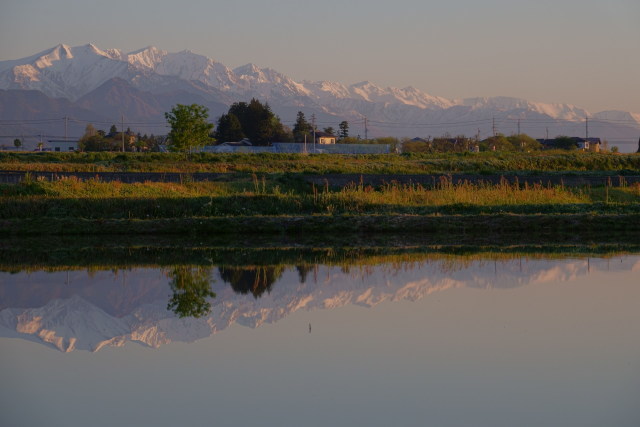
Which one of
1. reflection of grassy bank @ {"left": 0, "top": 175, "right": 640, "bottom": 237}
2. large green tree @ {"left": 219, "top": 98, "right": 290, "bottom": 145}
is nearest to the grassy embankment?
reflection of grassy bank @ {"left": 0, "top": 175, "right": 640, "bottom": 237}

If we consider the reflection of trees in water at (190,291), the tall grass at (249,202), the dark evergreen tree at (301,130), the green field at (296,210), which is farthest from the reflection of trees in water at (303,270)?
the dark evergreen tree at (301,130)

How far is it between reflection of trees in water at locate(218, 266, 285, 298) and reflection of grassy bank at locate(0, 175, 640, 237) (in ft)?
17.4

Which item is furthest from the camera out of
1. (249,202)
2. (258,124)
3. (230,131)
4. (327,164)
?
(258,124)

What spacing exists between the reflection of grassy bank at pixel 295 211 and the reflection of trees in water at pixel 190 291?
17.4 ft

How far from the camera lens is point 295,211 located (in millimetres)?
18703

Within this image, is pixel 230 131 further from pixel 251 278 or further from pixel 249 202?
pixel 251 278

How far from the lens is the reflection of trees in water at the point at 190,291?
29.2 feet

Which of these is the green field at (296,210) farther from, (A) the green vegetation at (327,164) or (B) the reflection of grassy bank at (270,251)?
(A) the green vegetation at (327,164)

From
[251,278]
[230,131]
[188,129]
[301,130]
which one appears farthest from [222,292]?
[301,130]

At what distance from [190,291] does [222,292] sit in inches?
15.9

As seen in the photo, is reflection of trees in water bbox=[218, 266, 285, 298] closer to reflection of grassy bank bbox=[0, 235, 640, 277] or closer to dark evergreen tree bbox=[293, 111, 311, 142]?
reflection of grassy bank bbox=[0, 235, 640, 277]

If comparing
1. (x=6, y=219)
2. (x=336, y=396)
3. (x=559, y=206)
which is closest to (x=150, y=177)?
(x=6, y=219)

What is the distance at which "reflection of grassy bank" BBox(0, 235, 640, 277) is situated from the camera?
12.6 metres

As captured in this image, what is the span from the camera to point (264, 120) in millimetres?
90875
